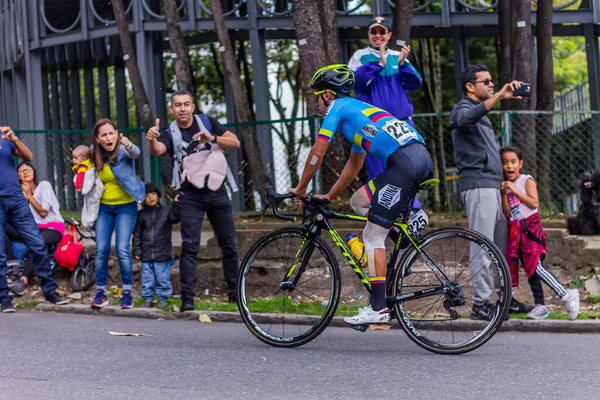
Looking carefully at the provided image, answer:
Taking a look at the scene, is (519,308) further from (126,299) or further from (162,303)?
(126,299)

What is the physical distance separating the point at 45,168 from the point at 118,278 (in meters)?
3.64

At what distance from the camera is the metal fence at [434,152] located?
14.0 m

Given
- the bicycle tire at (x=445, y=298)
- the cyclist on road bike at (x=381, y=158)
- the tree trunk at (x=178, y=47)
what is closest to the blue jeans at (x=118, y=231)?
the cyclist on road bike at (x=381, y=158)

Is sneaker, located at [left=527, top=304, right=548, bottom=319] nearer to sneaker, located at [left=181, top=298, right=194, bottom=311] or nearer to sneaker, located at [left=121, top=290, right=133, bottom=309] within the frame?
sneaker, located at [left=181, top=298, right=194, bottom=311]

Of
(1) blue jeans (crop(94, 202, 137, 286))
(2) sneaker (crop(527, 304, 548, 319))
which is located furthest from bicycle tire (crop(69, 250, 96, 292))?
(2) sneaker (crop(527, 304, 548, 319))

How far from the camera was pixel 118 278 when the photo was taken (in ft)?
42.3

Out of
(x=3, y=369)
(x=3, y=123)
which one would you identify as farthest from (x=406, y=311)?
(x=3, y=123)

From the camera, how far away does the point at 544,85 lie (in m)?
15.5

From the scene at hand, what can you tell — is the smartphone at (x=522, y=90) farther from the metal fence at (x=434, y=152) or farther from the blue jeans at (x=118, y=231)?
the metal fence at (x=434, y=152)

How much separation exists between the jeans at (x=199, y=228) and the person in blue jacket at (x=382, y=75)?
1759 mm

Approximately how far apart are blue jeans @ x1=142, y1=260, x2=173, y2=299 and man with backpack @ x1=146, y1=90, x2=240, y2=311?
1.73 ft

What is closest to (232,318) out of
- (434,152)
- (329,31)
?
(329,31)

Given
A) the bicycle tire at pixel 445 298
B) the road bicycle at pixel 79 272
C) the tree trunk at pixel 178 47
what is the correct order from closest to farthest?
the bicycle tire at pixel 445 298, the road bicycle at pixel 79 272, the tree trunk at pixel 178 47

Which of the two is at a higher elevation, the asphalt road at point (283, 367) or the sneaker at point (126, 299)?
the sneaker at point (126, 299)
